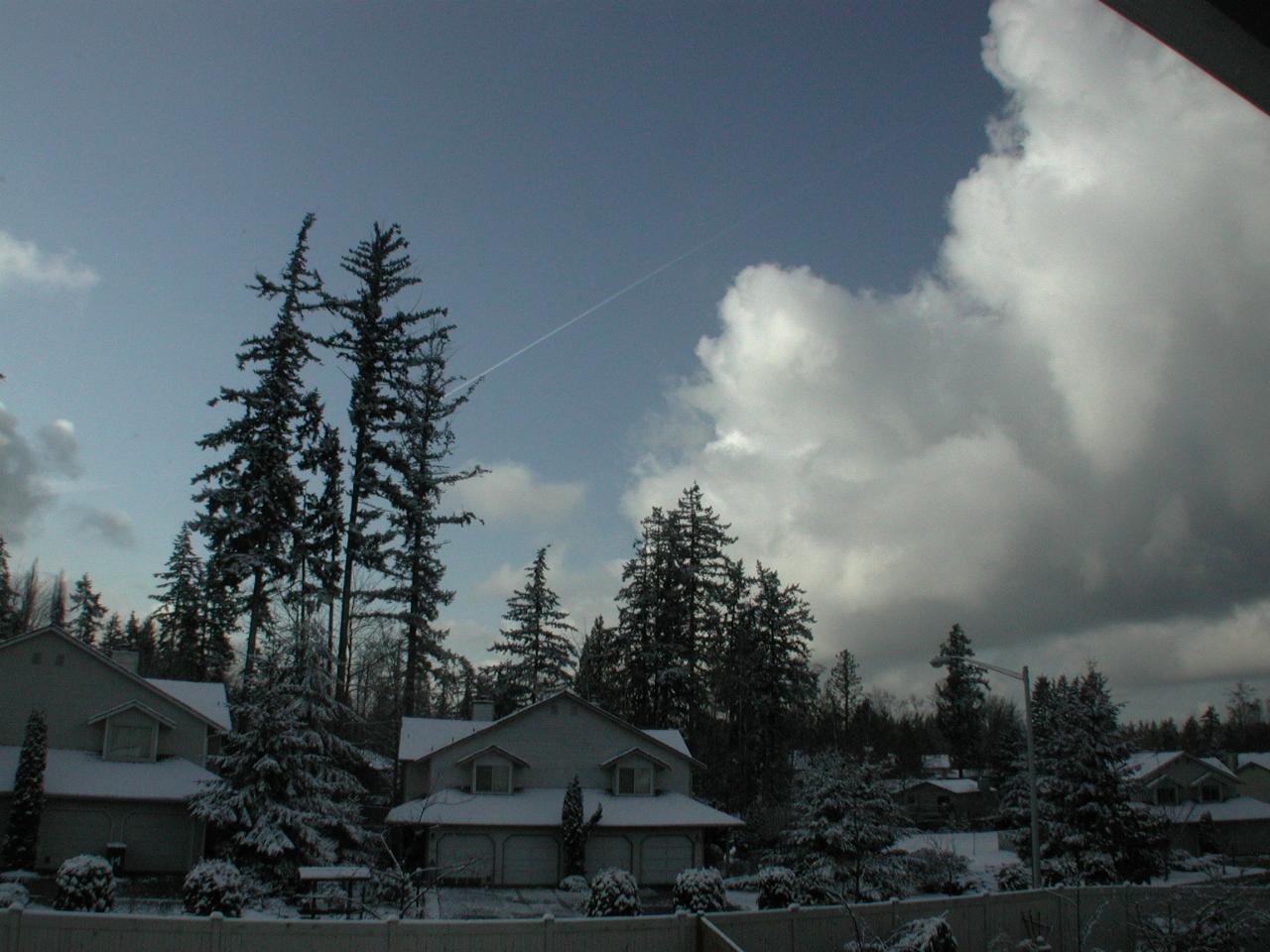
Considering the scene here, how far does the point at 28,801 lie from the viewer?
29375mm

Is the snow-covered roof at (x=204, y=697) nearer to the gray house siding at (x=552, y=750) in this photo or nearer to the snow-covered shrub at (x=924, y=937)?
the gray house siding at (x=552, y=750)

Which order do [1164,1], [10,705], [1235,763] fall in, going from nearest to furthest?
[1164,1], [10,705], [1235,763]

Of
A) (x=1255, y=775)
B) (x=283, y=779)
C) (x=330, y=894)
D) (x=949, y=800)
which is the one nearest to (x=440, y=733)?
(x=283, y=779)

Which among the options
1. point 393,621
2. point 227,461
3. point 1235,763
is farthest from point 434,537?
point 1235,763

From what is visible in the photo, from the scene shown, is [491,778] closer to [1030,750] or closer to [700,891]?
[700,891]

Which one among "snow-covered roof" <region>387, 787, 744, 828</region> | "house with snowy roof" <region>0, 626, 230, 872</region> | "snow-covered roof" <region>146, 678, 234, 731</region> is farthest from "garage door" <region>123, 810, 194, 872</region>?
"snow-covered roof" <region>387, 787, 744, 828</region>

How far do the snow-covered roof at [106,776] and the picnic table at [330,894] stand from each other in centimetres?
692

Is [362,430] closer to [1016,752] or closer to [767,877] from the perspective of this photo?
[767,877]

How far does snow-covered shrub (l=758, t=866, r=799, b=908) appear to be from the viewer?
2544 cm

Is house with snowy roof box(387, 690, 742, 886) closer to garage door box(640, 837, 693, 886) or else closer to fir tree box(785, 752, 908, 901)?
garage door box(640, 837, 693, 886)

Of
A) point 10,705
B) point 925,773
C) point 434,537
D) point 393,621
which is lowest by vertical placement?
point 925,773

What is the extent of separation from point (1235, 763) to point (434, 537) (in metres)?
57.3

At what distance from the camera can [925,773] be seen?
85.6 m

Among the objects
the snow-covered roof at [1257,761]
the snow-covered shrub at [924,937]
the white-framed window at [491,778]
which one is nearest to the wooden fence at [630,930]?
the snow-covered shrub at [924,937]
